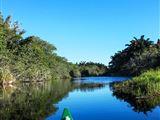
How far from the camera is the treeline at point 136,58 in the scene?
261 ft

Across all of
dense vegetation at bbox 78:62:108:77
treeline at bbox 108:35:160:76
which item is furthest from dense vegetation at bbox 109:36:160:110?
dense vegetation at bbox 78:62:108:77

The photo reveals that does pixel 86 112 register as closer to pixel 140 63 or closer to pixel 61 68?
pixel 140 63

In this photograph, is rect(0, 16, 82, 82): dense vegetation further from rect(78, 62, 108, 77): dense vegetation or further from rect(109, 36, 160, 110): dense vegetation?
rect(78, 62, 108, 77): dense vegetation

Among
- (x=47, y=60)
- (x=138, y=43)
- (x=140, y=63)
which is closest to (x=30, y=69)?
(x=47, y=60)

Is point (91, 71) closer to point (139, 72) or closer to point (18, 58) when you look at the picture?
point (139, 72)

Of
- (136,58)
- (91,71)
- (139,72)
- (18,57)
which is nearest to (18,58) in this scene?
(18,57)

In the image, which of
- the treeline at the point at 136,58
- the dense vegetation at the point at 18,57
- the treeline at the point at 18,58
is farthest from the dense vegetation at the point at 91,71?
the dense vegetation at the point at 18,57

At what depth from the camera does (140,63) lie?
85.6 metres

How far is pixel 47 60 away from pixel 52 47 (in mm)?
10739

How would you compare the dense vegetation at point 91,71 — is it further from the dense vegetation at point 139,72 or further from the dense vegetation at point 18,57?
the dense vegetation at point 18,57

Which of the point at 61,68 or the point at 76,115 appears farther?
the point at 61,68

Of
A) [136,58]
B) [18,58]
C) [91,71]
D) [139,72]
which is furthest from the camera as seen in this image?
[91,71]

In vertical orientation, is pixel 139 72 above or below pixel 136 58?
below

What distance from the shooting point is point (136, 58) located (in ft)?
306
